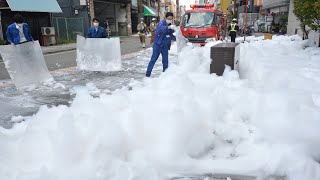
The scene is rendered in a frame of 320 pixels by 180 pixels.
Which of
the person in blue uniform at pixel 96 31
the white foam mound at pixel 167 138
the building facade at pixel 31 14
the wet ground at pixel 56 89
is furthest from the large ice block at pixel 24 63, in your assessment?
the building facade at pixel 31 14

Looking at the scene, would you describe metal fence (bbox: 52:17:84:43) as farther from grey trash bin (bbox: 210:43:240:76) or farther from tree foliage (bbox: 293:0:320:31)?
grey trash bin (bbox: 210:43:240:76)

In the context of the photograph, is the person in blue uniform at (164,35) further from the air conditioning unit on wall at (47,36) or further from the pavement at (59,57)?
the air conditioning unit on wall at (47,36)

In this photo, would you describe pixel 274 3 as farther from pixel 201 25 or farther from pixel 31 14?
pixel 31 14

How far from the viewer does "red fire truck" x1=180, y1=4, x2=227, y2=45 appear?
14.8 m

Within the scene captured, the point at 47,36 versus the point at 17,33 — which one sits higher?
the point at 17,33

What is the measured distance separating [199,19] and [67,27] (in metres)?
12.2

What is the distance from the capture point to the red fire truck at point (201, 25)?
48.6 ft

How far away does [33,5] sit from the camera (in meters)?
18.1

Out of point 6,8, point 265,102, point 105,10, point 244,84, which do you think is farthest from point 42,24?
point 265,102

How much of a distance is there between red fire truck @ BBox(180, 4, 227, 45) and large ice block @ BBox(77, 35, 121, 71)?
281 inches

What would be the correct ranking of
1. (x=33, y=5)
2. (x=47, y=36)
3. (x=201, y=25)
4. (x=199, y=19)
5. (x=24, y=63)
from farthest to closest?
1. (x=47, y=36)
2. (x=33, y=5)
3. (x=199, y=19)
4. (x=201, y=25)
5. (x=24, y=63)

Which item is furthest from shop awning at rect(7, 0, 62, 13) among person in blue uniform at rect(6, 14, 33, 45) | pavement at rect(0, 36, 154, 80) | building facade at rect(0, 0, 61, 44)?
person in blue uniform at rect(6, 14, 33, 45)

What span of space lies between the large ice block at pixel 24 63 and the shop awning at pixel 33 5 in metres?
11.3

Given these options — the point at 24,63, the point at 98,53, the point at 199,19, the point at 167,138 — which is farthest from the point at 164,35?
the point at 199,19
